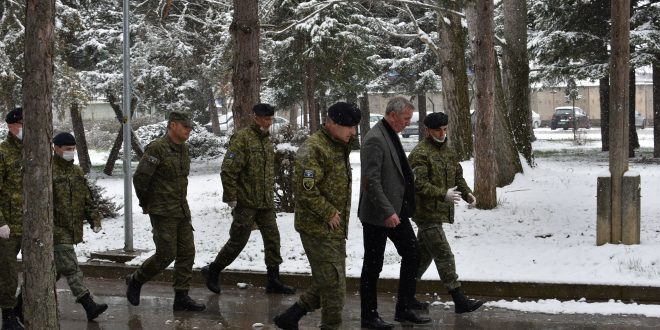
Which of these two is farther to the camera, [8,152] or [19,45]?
[19,45]

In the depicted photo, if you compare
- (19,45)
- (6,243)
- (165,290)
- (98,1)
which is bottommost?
(165,290)

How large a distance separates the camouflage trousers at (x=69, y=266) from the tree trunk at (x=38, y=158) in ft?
8.45

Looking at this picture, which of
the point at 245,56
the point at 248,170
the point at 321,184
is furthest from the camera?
the point at 245,56

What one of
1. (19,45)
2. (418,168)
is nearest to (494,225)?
(418,168)

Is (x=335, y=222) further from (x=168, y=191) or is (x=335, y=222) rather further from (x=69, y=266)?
(x=69, y=266)

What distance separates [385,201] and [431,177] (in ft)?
3.65

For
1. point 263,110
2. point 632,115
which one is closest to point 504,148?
point 263,110

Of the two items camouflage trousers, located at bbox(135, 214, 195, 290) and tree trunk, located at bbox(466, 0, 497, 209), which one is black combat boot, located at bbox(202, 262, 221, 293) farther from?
tree trunk, located at bbox(466, 0, 497, 209)

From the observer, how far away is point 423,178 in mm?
8461

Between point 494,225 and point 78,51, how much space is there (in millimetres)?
17765

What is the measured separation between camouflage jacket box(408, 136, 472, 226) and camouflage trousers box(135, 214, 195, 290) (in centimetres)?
215

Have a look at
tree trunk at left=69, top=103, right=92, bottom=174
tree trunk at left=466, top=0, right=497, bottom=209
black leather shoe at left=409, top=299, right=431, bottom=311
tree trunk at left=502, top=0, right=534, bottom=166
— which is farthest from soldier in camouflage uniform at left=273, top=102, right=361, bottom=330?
tree trunk at left=69, top=103, right=92, bottom=174

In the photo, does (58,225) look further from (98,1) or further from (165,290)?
(98,1)

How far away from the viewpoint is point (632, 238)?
10.3m
